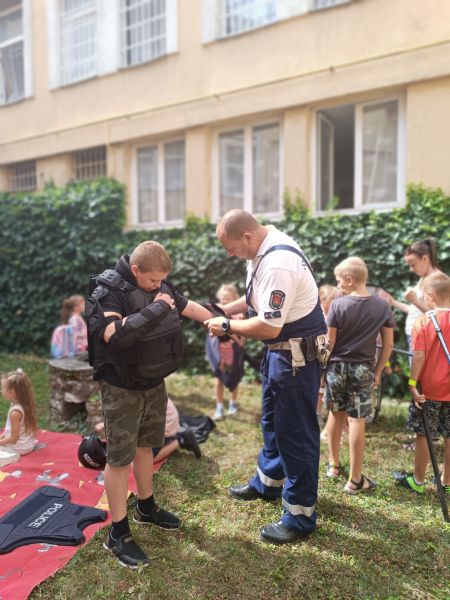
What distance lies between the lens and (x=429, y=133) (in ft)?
21.9

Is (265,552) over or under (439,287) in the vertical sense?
under

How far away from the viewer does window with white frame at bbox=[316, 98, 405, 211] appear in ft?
23.8

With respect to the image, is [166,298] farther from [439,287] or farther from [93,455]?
[439,287]

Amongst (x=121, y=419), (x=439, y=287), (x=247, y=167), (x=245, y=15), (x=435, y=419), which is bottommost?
(x=435, y=419)

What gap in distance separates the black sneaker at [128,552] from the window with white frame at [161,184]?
692 centimetres

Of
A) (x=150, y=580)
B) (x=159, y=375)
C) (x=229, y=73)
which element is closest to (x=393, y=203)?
(x=229, y=73)

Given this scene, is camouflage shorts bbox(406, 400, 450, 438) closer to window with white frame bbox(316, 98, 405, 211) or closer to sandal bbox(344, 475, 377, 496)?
sandal bbox(344, 475, 377, 496)

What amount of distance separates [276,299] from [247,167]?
6.05 m

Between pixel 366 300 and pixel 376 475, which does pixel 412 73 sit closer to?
pixel 366 300

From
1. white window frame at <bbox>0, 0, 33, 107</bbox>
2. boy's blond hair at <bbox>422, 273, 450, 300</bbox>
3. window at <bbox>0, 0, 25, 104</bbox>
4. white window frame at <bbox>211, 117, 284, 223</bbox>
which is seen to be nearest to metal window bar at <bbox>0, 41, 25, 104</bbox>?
window at <bbox>0, 0, 25, 104</bbox>

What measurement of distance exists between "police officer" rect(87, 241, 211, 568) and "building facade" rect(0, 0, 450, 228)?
16.4ft

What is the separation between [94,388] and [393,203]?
16.2 ft

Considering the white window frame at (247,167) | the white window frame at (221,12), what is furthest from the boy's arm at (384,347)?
the white window frame at (221,12)

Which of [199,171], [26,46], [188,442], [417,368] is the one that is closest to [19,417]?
[188,442]
